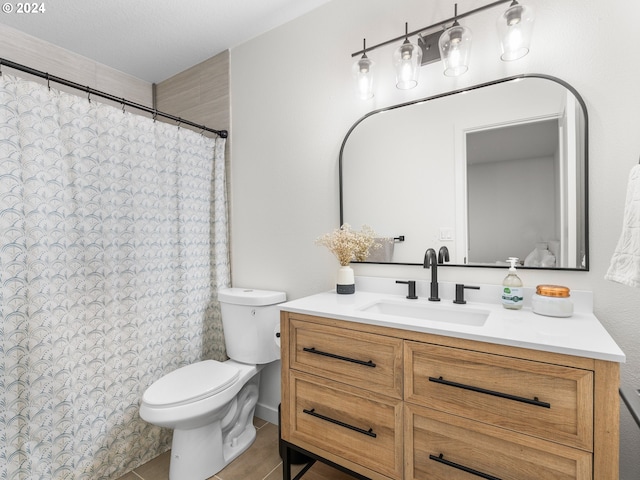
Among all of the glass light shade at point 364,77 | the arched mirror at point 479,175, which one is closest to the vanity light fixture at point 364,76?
the glass light shade at point 364,77

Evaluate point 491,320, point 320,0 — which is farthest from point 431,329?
point 320,0

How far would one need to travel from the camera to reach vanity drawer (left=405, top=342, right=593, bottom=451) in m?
0.87

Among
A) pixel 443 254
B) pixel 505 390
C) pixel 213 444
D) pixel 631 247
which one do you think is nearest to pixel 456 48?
pixel 443 254

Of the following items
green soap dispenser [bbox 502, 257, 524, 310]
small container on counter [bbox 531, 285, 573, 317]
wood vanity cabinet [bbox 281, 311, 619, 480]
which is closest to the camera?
wood vanity cabinet [bbox 281, 311, 619, 480]

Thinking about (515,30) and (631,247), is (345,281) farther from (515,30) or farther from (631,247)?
(515,30)

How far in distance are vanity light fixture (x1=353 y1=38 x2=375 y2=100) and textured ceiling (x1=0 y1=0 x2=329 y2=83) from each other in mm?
554

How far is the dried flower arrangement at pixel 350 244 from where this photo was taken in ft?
5.42

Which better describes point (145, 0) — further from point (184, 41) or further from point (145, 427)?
point (145, 427)

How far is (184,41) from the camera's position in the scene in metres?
2.23

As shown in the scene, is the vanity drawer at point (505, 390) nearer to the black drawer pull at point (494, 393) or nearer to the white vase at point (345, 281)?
the black drawer pull at point (494, 393)

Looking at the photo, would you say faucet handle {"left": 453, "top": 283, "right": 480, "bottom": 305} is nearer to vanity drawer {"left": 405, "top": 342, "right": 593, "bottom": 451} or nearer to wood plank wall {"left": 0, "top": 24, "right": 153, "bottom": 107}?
vanity drawer {"left": 405, "top": 342, "right": 593, "bottom": 451}

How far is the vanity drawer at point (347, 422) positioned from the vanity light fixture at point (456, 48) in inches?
54.9

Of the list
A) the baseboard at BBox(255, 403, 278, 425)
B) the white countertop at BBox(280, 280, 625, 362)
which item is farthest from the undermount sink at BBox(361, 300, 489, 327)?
the baseboard at BBox(255, 403, 278, 425)

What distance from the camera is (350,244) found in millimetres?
1644
